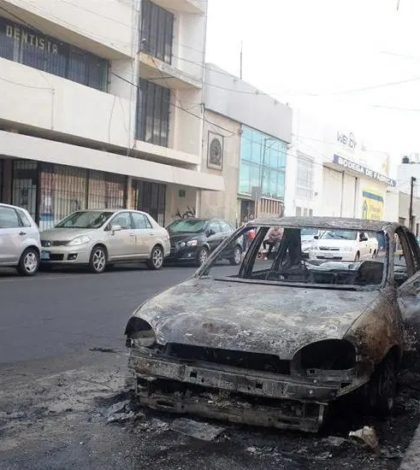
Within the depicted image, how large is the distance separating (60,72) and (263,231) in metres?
17.2

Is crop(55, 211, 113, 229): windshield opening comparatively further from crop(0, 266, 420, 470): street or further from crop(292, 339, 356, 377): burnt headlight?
crop(292, 339, 356, 377): burnt headlight

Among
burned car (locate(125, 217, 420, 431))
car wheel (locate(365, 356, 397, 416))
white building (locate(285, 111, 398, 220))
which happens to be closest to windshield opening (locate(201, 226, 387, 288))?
burned car (locate(125, 217, 420, 431))

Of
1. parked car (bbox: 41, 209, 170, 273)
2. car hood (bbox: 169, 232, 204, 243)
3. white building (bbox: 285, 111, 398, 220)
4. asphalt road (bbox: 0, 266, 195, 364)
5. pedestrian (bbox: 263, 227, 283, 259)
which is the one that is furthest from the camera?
white building (bbox: 285, 111, 398, 220)

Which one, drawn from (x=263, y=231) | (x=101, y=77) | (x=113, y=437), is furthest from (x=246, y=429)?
(x=101, y=77)

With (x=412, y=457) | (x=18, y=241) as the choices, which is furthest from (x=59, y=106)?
(x=412, y=457)

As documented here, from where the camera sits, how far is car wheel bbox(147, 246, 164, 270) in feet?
56.6

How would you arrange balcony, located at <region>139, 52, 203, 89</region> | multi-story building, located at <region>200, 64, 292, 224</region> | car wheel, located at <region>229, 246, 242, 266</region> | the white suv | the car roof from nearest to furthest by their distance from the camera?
the car roof < car wheel, located at <region>229, 246, 242, 266</region> < the white suv < balcony, located at <region>139, 52, 203, 89</region> < multi-story building, located at <region>200, 64, 292, 224</region>

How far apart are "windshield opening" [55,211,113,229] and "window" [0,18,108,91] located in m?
6.32

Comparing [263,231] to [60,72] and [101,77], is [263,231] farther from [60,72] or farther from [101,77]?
[101,77]

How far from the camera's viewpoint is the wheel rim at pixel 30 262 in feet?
44.9

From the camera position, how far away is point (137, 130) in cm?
2544

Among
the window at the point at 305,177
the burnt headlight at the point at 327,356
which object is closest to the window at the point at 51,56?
the burnt headlight at the point at 327,356

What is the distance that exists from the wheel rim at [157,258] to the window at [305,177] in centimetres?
2354

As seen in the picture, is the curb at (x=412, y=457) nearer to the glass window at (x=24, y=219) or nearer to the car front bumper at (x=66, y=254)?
the glass window at (x=24, y=219)
